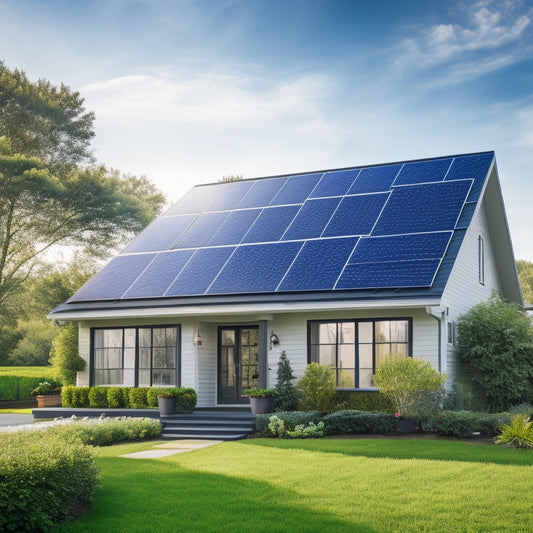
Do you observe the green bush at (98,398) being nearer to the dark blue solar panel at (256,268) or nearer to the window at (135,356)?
the window at (135,356)

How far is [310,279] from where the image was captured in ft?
53.2

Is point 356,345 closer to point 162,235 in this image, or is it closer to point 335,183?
point 335,183

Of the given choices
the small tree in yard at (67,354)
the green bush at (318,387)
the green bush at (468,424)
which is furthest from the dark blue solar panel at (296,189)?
the green bush at (468,424)

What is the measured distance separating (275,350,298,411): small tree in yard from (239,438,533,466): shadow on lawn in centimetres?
232

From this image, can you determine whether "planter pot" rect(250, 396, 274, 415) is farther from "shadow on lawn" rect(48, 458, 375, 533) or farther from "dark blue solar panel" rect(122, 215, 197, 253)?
"dark blue solar panel" rect(122, 215, 197, 253)

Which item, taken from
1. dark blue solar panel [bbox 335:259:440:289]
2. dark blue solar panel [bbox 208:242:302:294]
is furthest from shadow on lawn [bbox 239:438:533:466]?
dark blue solar panel [bbox 208:242:302:294]

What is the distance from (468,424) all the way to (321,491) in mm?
5268

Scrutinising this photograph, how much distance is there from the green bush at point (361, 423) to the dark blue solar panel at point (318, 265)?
3.00 metres

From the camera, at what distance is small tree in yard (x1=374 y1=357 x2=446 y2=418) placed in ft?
45.8

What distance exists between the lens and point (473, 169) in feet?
60.8

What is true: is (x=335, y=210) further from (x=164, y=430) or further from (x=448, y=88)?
(x=164, y=430)

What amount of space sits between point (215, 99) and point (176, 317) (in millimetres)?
7315

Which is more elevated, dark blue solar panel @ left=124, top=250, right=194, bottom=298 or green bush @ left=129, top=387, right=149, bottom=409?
dark blue solar panel @ left=124, top=250, right=194, bottom=298

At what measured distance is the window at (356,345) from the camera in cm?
1562
